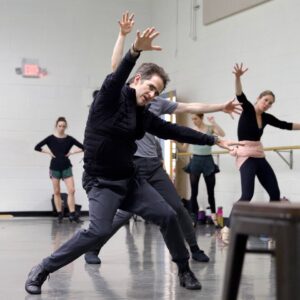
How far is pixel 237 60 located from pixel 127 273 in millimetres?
4860

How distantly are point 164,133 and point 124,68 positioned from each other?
0.66 m

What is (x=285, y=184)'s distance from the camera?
24.6 ft

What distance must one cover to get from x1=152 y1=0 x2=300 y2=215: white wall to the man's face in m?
4.17

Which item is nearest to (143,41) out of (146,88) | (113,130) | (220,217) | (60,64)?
(146,88)

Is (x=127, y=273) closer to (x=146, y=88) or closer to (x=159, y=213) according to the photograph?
(x=159, y=213)

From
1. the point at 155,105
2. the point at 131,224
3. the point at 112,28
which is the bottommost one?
the point at 131,224

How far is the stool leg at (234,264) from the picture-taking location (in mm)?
1723

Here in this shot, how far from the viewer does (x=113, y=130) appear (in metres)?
3.40

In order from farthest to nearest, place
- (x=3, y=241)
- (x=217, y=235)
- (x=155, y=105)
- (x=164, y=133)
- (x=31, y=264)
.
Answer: (x=217, y=235), (x=3, y=241), (x=31, y=264), (x=155, y=105), (x=164, y=133)

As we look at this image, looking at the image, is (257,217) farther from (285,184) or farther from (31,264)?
(285,184)

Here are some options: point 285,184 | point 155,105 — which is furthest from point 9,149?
point 155,105

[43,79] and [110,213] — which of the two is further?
[43,79]

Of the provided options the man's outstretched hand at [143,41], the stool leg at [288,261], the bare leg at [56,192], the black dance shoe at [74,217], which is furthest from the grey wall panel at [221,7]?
the stool leg at [288,261]

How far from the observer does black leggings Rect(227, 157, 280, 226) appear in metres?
5.65
